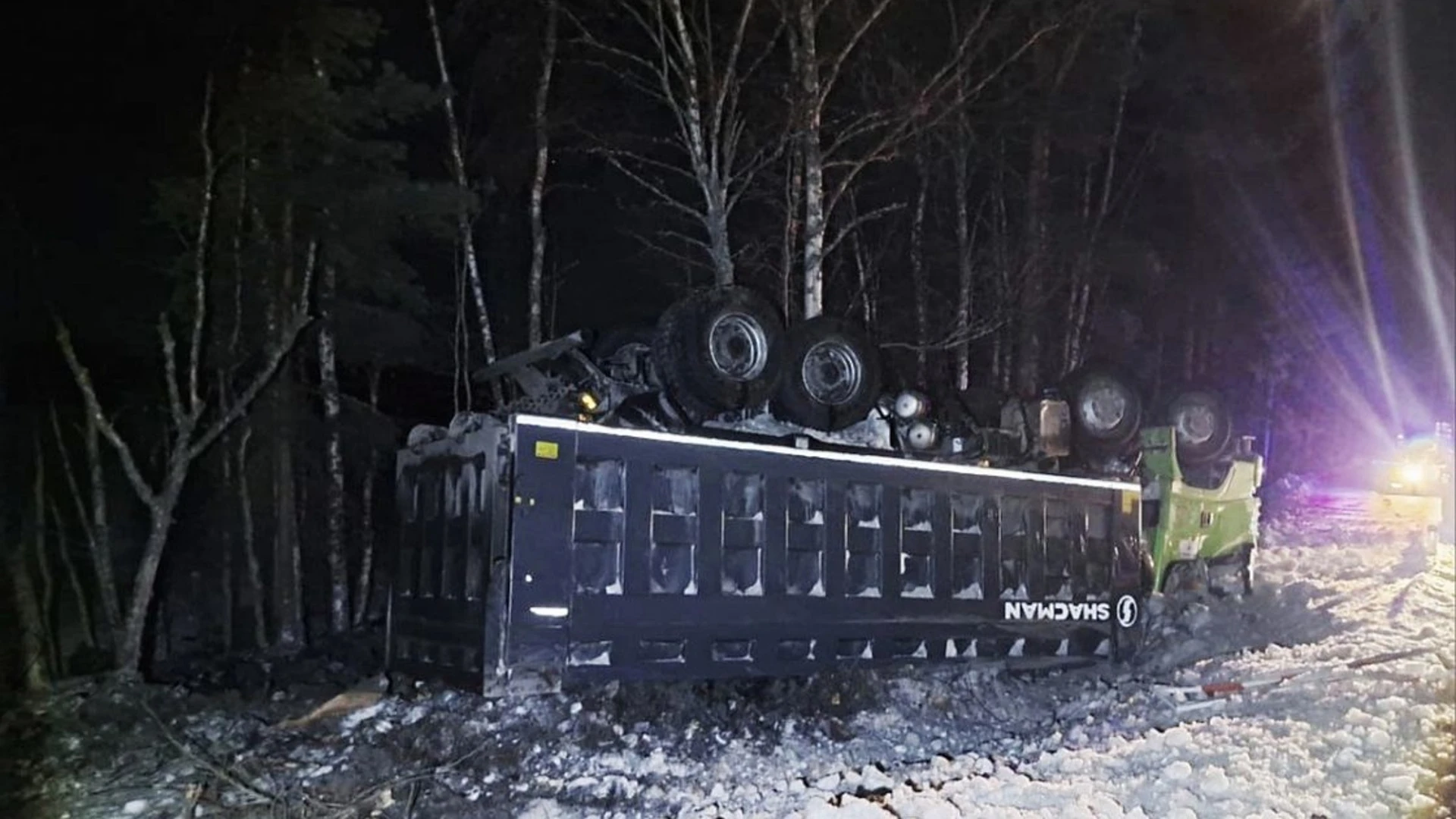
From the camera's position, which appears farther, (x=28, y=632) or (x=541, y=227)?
(x=541, y=227)

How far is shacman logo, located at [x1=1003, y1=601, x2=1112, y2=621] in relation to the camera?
404 inches

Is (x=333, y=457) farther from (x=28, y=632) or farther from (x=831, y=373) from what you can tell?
(x=831, y=373)

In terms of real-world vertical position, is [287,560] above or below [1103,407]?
below

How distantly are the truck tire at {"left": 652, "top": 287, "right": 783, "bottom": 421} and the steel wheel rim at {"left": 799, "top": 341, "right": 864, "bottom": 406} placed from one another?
0.35 metres

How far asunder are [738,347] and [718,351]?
0.23m

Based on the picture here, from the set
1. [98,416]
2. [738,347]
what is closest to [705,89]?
[738,347]

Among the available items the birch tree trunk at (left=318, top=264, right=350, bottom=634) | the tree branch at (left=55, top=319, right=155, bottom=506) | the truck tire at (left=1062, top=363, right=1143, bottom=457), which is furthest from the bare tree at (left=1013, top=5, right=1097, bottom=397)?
the tree branch at (left=55, top=319, right=155, bottom=506)

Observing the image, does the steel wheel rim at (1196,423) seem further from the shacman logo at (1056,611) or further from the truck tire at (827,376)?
the truck tire at (827,376)

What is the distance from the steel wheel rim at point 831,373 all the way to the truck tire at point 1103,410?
2.91 meters

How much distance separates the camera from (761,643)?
8430 millimetres

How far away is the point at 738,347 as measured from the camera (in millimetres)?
8953

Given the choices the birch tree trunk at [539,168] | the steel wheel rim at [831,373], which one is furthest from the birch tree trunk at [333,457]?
the steel wheel rim at [831,373]

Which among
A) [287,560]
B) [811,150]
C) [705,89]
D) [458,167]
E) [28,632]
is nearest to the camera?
[28,632]

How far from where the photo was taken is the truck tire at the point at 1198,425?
12547 mm
